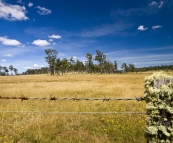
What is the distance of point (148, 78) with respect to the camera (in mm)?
2686

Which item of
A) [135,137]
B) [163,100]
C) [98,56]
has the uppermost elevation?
[98,56]

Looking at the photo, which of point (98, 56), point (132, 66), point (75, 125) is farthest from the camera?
point (132, 66)

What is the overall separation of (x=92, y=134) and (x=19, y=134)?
8.39 feet

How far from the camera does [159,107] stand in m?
2.60

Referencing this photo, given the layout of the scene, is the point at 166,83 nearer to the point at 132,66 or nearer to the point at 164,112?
the point at 164,112

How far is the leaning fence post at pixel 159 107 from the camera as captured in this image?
8.39ft

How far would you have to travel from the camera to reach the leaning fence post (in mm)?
2557

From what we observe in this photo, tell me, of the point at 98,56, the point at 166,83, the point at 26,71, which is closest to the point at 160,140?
the point at 166,83

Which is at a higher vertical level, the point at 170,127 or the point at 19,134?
the point at 170,127

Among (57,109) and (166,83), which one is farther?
(57,109)

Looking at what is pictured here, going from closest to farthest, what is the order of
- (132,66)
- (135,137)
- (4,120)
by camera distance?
(135,137) < (4,120) < (132,66)

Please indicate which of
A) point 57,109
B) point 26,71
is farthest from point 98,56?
point 26,71

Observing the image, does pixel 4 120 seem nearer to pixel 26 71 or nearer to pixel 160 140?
pixel 160 140

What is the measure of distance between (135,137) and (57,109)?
4653mm
